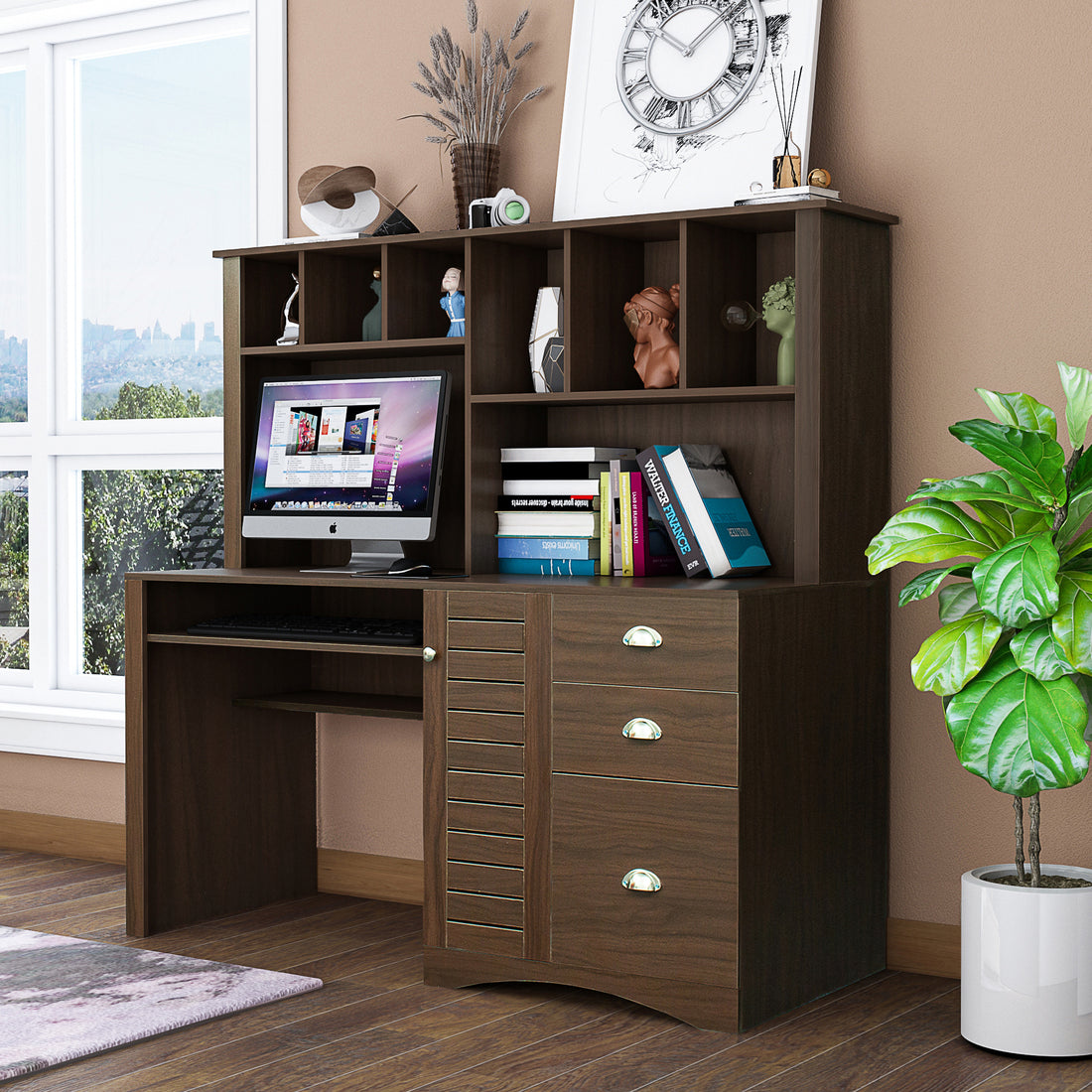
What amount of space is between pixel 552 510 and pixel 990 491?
1.06m

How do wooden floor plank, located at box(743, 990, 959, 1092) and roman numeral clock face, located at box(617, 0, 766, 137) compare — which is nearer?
wooden floor plank, located at box(743, 990, 959, 1092)

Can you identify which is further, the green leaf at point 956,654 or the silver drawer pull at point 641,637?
the silver drawer pull at point 641,637

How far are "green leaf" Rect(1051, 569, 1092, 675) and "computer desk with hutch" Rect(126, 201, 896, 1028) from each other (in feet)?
1.74

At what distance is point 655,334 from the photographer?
3.32 m

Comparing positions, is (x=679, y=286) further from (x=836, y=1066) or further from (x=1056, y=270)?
(x=836, y=1066)

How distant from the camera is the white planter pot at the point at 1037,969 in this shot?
2734 mm

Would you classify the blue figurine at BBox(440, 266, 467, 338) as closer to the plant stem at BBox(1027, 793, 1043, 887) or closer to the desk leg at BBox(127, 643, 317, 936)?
the desk leg at BBox(127, 643, 317, 936)

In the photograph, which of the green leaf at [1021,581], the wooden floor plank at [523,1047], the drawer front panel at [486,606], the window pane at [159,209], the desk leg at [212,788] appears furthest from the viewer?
the window pane at [159,209]

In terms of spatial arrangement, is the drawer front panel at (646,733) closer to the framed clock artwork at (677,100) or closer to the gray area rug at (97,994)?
the gray area rug at (97,994)

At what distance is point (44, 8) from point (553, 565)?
7.88ft

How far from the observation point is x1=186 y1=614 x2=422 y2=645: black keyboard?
3.27 m

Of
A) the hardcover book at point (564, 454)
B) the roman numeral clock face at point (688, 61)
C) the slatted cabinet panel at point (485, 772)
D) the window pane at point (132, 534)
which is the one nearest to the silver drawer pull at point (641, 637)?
the slatted cabinet panel at point (485, 772)

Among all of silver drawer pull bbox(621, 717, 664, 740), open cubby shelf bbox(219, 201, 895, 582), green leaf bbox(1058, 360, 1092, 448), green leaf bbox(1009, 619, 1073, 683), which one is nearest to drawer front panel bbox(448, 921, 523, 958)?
silver drawer pull bbox(621, 717, 664, 740)

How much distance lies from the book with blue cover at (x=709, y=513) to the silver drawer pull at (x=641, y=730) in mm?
432
